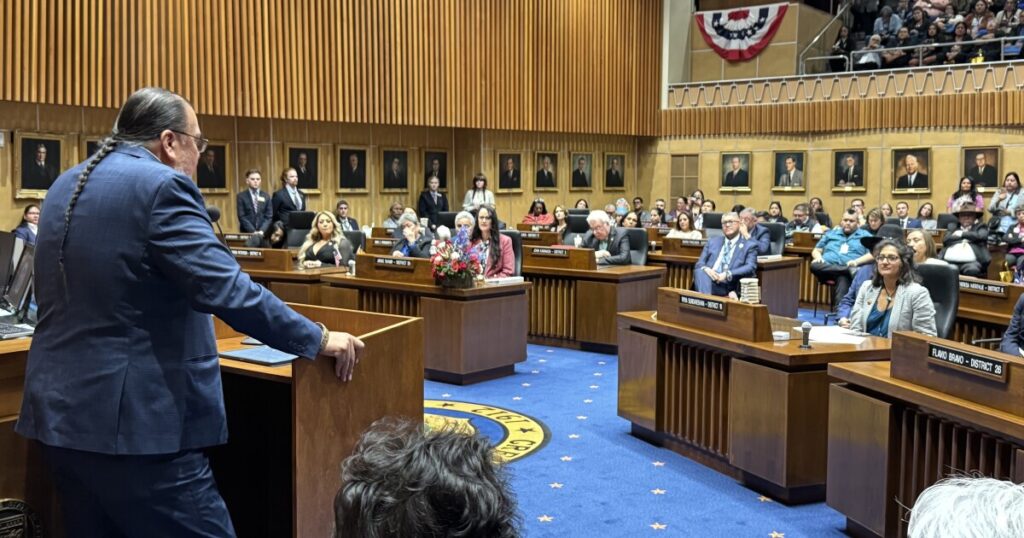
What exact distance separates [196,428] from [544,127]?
16.2 m

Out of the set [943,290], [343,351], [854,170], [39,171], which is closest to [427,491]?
[343,351]

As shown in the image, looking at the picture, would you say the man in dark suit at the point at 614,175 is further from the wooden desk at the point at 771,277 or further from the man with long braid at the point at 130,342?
the man with long braid at the point at 130,342

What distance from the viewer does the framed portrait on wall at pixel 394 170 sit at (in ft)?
54.5

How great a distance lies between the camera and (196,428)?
2.38m

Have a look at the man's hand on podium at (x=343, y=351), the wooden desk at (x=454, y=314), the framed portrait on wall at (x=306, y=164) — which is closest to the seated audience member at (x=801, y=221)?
the framed portrait on wall at (x=306, y=164)

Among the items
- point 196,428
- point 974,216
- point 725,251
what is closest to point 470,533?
point 196,428

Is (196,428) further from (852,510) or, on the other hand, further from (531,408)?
(531,408)

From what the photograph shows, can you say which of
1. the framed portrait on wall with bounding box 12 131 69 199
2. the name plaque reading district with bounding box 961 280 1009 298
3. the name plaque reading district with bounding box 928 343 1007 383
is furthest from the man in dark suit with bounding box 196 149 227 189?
the name plaque reading district with bounding box 928 343 1007 383

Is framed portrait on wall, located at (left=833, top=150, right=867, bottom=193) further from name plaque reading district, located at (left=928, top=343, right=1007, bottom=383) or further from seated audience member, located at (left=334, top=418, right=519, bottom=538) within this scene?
seated audience member, located at (left=334, top=418, right=519, bottom=538)

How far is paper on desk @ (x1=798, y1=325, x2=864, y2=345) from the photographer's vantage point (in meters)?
5.16

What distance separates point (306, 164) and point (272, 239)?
4.74 m

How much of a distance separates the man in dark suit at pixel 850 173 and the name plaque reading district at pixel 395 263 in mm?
11794

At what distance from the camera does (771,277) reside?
10445 millimetres

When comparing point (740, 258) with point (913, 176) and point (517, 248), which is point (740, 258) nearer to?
point (517, 248)
